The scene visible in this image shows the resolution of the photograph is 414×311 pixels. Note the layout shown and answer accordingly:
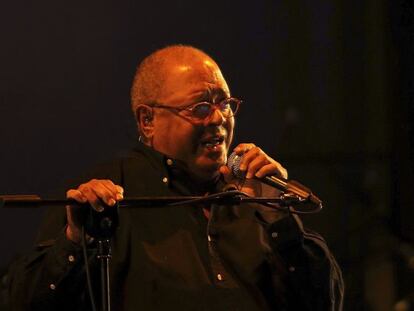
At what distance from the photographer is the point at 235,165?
2557 millimetres

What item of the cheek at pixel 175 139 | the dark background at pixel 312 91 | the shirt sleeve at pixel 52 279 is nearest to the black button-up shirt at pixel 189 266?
the shirt sleeve at pixel 52 279

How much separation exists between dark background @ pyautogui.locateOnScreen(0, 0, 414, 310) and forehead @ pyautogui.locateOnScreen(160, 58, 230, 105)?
4.09 feet

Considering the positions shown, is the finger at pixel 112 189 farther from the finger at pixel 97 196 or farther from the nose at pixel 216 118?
the nose at pixel 216 118

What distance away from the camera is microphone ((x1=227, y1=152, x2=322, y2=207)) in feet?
7.68

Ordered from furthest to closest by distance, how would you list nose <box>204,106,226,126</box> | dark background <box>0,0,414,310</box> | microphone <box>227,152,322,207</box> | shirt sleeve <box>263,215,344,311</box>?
dark background <box>0,0,414,310</box> < nose <box>204,106,226,126</box> < shirt sleeve <box>263,215,344,311</box> < microphone <box>227,152,322,207</box>

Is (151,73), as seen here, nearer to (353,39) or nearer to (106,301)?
(106,301)

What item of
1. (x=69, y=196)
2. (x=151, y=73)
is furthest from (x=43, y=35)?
(x=69, y=196)

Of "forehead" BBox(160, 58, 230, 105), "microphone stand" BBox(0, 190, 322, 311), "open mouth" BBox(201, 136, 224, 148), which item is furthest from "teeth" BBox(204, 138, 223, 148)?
"microphone stand" BBox(0, 190, 322, 311)

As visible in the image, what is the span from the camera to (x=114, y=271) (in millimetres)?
2607

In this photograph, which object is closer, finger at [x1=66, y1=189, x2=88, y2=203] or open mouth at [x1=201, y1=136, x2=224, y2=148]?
finger at [x1=66, y1=189, x2=88, y2=203]

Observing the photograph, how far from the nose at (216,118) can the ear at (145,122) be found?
235 millimetres

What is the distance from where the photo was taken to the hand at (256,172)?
2484 millimetres

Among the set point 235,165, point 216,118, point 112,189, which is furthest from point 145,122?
point 112,189

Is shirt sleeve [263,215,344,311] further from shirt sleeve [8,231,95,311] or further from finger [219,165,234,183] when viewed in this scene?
shirt sleeve [8,231,95,311]
